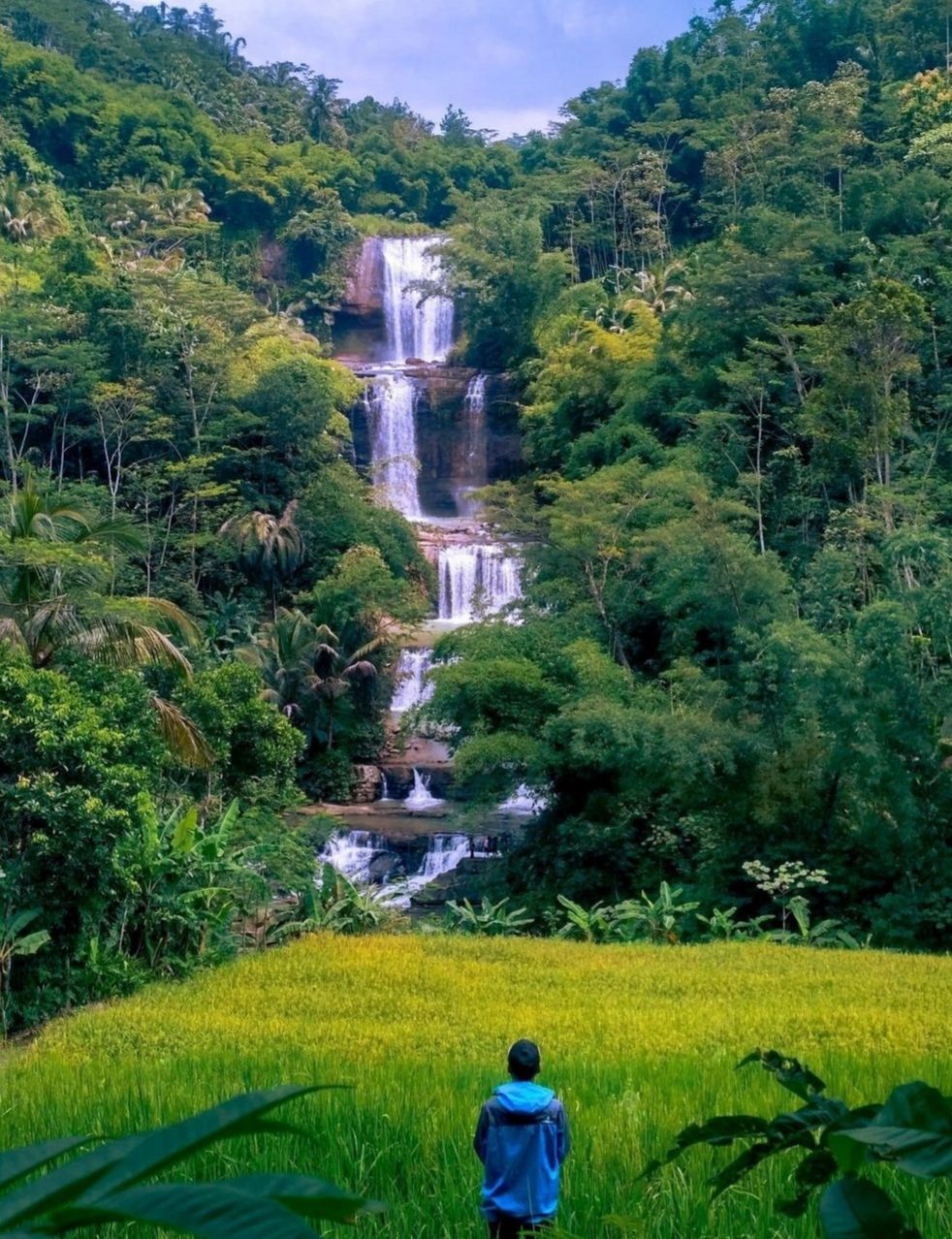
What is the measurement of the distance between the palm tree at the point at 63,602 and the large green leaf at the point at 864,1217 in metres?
11.1

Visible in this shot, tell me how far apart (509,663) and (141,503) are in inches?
555

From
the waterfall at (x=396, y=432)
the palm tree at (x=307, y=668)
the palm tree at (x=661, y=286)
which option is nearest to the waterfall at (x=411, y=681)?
the palm tree at (x=307, y=668)

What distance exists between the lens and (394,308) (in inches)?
1724

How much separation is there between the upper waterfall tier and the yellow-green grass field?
32714 millimetres

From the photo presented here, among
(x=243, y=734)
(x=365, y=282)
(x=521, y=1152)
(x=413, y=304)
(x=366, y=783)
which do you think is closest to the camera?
(x=521, y=1152)

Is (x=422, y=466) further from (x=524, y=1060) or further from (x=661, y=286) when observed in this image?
(x=524, y=1060)

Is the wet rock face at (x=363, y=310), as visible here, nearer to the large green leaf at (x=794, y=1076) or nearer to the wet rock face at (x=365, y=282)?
the wet rock face at (x=365, y=282)

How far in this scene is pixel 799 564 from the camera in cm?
2122

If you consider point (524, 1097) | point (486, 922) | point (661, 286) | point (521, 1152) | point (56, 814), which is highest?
point (661, 286)

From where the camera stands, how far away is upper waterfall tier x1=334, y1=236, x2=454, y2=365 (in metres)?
42.2

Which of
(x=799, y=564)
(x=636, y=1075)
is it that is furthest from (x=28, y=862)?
(x=799, y=564)

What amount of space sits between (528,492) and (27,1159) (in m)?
28.0

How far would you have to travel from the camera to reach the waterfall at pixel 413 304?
138ft

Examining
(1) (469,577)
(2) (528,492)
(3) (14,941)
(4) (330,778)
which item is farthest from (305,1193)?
(1) (469,577)
